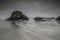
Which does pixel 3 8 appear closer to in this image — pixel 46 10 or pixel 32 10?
pixel 32 10

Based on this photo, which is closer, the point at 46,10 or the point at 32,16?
the point at 32,16

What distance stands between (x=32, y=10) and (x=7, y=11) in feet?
3.59

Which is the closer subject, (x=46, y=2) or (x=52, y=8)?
(x=52, y=8)

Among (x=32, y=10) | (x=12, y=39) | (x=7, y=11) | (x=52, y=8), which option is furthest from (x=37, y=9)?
(x=12, y=39)

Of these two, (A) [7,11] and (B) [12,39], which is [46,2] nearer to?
(A) [7,11]

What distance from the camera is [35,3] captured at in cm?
781

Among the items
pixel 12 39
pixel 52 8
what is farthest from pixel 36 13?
pixel 12 39

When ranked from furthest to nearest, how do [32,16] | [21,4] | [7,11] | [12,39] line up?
[21,4], [7,11], [32,16], [12,39]

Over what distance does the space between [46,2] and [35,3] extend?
1.89 ft

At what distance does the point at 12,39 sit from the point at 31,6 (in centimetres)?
526

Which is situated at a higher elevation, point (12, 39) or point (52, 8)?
point (52, 8)

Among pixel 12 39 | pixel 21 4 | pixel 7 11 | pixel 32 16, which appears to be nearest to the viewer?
pixel 12 39

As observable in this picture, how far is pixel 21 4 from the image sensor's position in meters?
7.71

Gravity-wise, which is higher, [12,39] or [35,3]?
[35,3]
